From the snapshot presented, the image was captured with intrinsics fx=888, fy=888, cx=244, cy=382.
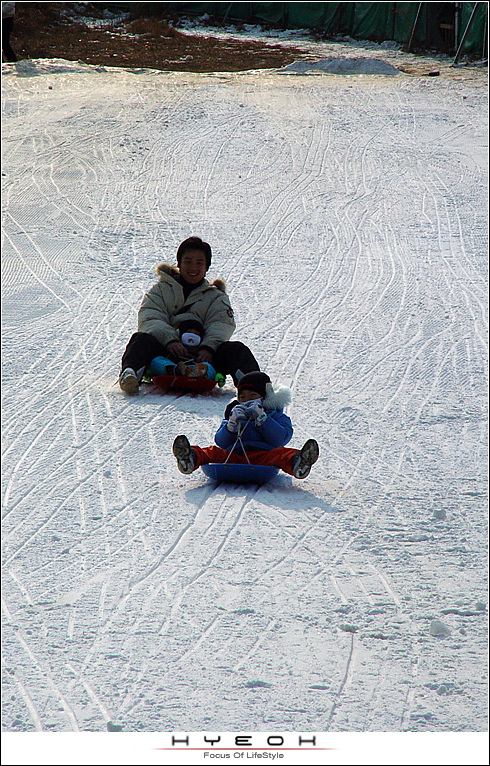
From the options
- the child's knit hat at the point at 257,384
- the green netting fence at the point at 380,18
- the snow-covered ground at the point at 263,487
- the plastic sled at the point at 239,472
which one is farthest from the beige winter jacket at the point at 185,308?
the green netting fence at the point at 380,18

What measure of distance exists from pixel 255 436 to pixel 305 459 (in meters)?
0.28

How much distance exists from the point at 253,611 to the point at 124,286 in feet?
18.7

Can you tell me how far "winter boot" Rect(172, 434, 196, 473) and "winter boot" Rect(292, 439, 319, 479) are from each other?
49 centimetres

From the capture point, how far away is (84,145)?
45.5 ft

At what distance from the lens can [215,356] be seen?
5801mm

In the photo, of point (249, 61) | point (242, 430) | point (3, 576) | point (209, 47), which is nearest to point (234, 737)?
point (3, 576)

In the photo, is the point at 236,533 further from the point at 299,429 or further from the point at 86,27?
the point at 86,27

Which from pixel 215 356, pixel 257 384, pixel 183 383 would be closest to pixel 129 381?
pixel 183 383

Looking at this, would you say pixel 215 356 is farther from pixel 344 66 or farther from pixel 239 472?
pixel 344 66

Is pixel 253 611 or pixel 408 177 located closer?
pixel 253 611

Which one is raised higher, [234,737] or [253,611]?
[234,737]

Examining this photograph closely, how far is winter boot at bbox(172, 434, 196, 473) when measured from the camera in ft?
13.6

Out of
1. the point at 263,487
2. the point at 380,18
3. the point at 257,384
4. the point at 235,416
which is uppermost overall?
the point at 380,18

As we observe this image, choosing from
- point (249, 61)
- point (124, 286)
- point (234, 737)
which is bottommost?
point (124, 286)
